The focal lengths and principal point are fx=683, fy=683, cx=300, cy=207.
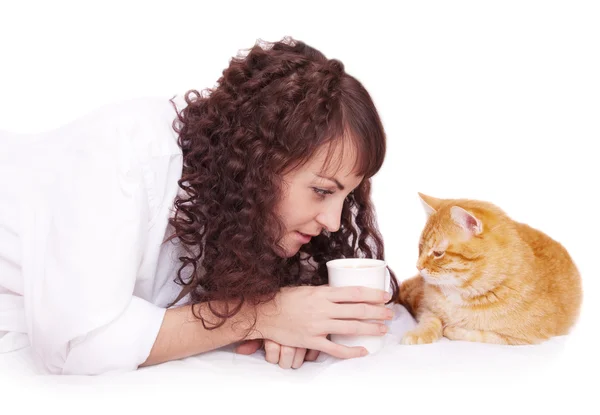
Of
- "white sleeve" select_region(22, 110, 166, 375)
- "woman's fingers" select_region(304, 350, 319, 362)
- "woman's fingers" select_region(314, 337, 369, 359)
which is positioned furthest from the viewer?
"woman's fingers" select_region(304, 350, 319, 362)

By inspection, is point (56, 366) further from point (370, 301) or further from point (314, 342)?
point (370, 301)

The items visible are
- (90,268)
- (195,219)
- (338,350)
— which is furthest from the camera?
(195,219)

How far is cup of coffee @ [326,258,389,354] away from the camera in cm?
183

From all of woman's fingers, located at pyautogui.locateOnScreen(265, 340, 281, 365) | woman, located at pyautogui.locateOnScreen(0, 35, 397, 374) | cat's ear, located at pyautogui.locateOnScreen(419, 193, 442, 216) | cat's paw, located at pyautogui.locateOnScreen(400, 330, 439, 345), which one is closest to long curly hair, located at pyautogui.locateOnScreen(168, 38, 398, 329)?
woman, located at pyautogui.locateOnScreen(0, 35, 397, 374)

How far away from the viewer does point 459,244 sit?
6.19ft

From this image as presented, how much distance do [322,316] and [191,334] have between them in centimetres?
36

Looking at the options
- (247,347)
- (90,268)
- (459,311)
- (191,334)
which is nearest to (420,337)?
(459,311)

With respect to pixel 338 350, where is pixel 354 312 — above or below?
above

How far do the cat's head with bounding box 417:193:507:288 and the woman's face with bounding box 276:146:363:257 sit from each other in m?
0.27

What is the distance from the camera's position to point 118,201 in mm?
1788

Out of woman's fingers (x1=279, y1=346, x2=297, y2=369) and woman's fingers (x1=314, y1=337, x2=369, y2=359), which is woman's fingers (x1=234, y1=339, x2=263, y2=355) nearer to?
woman's fingers (x1=279, y1=346, x2=297, y2=369)

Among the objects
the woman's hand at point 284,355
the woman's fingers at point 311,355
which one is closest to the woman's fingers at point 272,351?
the woman's hand at point 284,355

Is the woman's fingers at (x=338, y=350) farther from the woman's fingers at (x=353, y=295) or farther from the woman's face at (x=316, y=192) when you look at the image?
the woman's face at (x=316, y=192)

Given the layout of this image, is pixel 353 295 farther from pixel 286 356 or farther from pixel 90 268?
pixel 90 268
